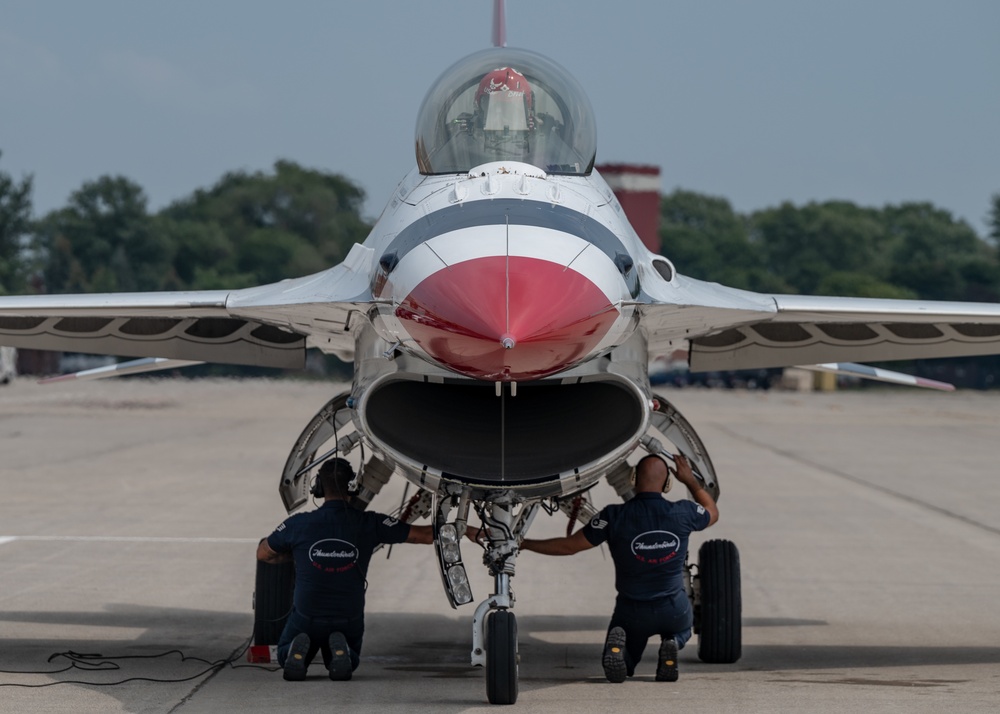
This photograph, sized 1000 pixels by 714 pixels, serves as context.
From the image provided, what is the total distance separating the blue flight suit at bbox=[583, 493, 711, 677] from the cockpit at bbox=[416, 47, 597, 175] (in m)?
1.96

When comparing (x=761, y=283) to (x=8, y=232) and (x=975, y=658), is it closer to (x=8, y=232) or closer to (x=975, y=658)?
(x=8, y=232)

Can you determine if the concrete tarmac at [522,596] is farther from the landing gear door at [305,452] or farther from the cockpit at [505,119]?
the cockpit at [505,119]

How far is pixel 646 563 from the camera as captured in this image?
7820 millimetres

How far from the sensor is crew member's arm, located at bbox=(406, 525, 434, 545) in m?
7.68

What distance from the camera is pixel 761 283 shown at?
8188 cm

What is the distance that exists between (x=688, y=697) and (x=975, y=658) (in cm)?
248

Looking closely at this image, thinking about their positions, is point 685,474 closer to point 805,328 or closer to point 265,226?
point 805,328

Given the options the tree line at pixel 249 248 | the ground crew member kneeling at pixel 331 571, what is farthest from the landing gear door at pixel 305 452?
the tree line at pixel 249 248

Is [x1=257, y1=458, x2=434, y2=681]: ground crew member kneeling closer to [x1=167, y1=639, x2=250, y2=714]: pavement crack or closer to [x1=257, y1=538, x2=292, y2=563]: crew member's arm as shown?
[x1=257, y1=538, x2=292, y2=563]: crew member's arm

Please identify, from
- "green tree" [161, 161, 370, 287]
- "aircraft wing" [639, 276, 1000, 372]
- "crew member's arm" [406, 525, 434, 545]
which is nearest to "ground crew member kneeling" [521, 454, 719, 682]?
"crew member's arm" [406, 525, 434, 545]

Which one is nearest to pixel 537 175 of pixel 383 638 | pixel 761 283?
pixel 383 638

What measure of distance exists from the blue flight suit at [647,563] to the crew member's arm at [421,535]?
Result: 0.88 metres

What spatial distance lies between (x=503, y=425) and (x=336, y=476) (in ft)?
4.57

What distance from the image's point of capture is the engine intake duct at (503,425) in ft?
23.1
